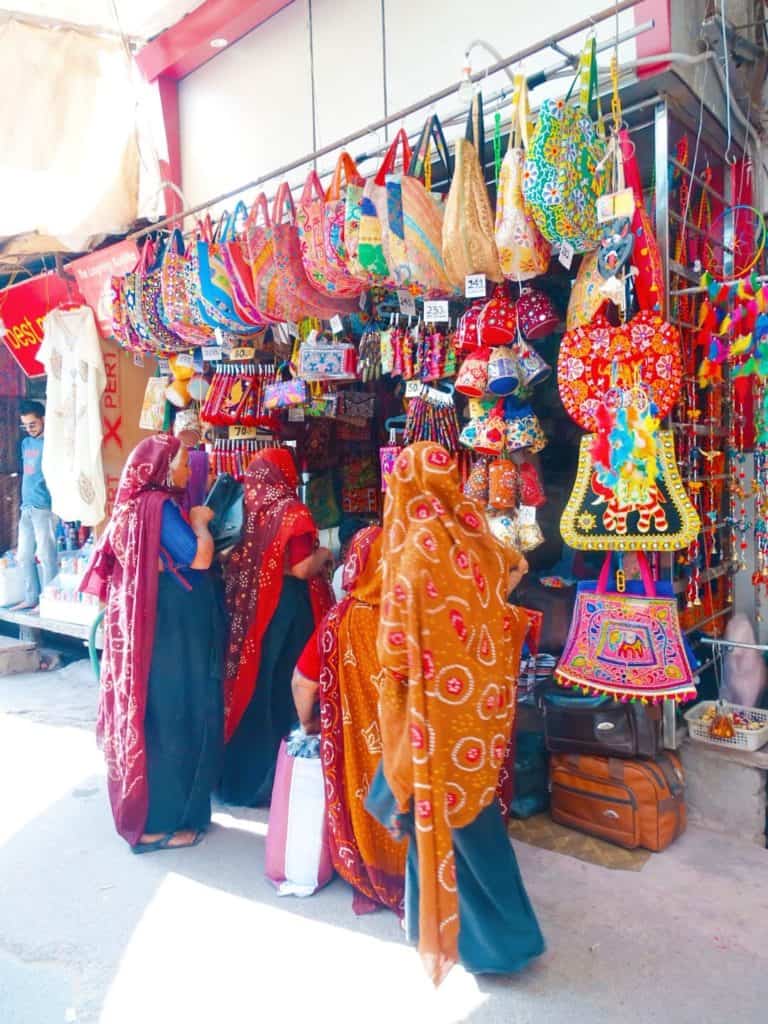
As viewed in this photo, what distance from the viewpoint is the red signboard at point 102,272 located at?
15.1 ft

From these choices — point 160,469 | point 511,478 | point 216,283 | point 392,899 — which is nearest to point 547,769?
point 392,899

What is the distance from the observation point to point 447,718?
1.96 metres

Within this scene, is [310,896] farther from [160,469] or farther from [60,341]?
[60,341]

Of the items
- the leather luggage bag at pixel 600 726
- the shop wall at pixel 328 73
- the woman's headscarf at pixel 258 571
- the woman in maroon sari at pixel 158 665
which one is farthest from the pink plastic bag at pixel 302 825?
the shop wall at pixel 328 73

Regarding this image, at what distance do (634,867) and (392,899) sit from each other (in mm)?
842

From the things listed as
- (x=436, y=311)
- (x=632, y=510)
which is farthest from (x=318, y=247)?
(x=632, y=510)

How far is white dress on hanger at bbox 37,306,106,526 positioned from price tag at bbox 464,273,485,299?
2975 millimetres

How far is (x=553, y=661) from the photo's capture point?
3.27 metres

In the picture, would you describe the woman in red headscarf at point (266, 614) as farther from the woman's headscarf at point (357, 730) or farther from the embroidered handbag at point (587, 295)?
the embroidered handbag at point (587, 295)

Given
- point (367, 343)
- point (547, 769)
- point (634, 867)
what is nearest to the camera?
point (634, 867)

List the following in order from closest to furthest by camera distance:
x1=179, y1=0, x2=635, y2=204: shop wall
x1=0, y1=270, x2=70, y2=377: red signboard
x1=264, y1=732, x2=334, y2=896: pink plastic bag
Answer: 1. x1=264, y1=732, x2=334, y2=896: pink plastic bag
2. x1=179, y1=0, x2=635, y2=204: shop wall
3. x1=0, y1=270, x2=70, y2=377: red signboard

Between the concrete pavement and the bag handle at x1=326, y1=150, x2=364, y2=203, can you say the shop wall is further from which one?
the concrete pavement

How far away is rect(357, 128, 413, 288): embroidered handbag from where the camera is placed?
9.62 feet

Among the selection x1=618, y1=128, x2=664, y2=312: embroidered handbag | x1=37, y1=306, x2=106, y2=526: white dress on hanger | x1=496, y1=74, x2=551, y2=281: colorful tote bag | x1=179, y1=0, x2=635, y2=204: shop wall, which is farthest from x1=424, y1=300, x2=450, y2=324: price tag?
x1=37, y1=306, x2=106, y2=526: white dress on hanger
